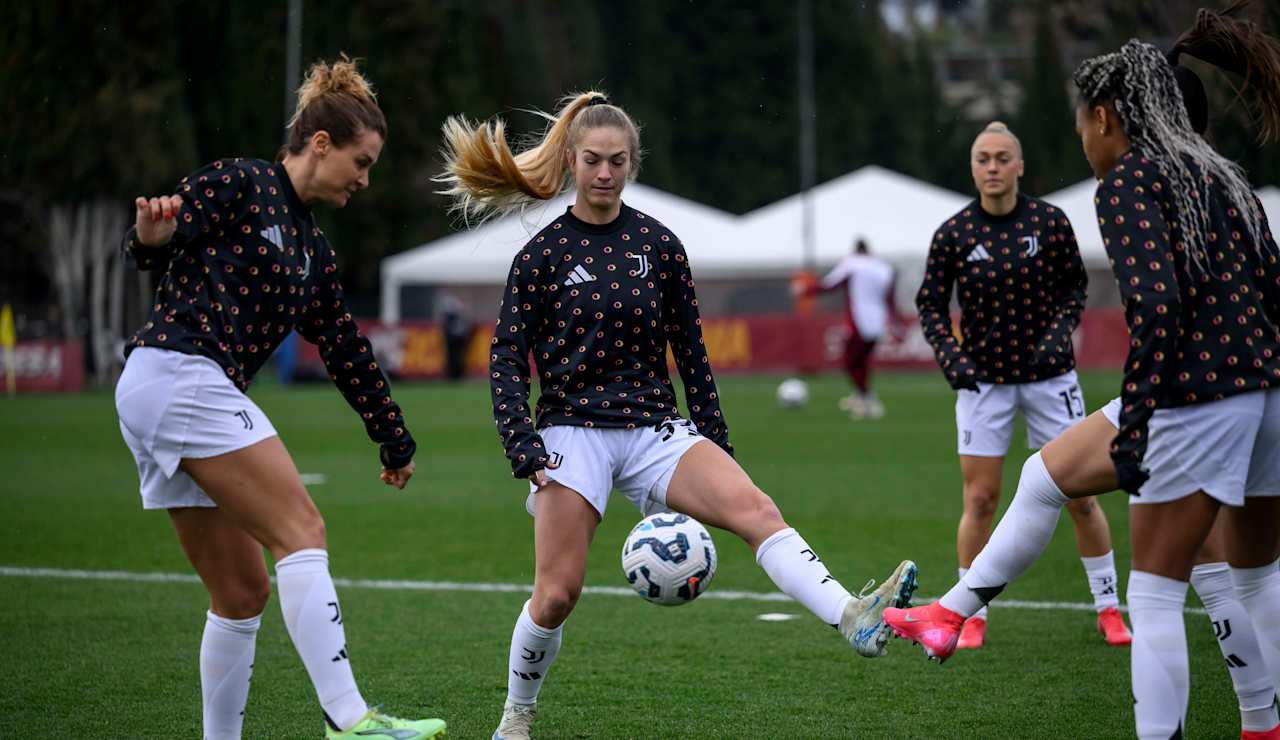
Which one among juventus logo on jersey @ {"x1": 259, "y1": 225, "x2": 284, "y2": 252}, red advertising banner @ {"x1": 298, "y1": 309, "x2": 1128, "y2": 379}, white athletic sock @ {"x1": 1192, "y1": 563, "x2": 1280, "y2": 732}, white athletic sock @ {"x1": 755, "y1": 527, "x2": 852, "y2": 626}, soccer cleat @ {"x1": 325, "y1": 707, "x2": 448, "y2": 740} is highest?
juventus logo on jersey @ {"x1": 259, "y1": 225, "x2": 284, "y2": 252}

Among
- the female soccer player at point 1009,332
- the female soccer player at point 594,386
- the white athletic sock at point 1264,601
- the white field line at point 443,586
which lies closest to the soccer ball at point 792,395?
the white field line at point 443,586

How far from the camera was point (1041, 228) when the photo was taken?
22.9 feet

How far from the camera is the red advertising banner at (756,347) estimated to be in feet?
103

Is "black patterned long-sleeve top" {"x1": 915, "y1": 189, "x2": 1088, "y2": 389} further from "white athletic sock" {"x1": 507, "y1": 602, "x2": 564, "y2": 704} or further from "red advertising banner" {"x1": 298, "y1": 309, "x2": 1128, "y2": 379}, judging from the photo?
"red advertising banner" {"x1": 298, "y1": 309, "x2": 1128, "y2": 379}

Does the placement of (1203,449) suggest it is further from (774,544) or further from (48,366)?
(48,366)

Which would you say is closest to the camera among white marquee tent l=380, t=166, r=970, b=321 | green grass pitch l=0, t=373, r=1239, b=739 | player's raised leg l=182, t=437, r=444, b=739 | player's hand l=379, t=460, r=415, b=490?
player's raised leg l=182, t=437, r=444, b=739

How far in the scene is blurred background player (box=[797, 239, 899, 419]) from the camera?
20266mm

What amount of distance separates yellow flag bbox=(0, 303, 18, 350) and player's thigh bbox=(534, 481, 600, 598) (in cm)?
2493

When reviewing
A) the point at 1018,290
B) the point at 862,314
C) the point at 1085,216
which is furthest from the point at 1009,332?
the point at 1085,216

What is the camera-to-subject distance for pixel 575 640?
7.11 metres

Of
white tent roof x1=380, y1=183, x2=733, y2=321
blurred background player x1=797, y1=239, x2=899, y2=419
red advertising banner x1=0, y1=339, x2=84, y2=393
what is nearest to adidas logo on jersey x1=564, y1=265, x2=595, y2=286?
blurred background player x1=797, y1=239, x2=899, y2=419

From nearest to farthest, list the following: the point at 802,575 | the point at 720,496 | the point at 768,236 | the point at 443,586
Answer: the point at 802,575, the point at 720,496, the point at 443,586, the point at 768,236

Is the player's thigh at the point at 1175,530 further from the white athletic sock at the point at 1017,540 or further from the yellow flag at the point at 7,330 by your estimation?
the yellow flag at the point at 7,330

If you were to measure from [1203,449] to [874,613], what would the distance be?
1109 millimetres
